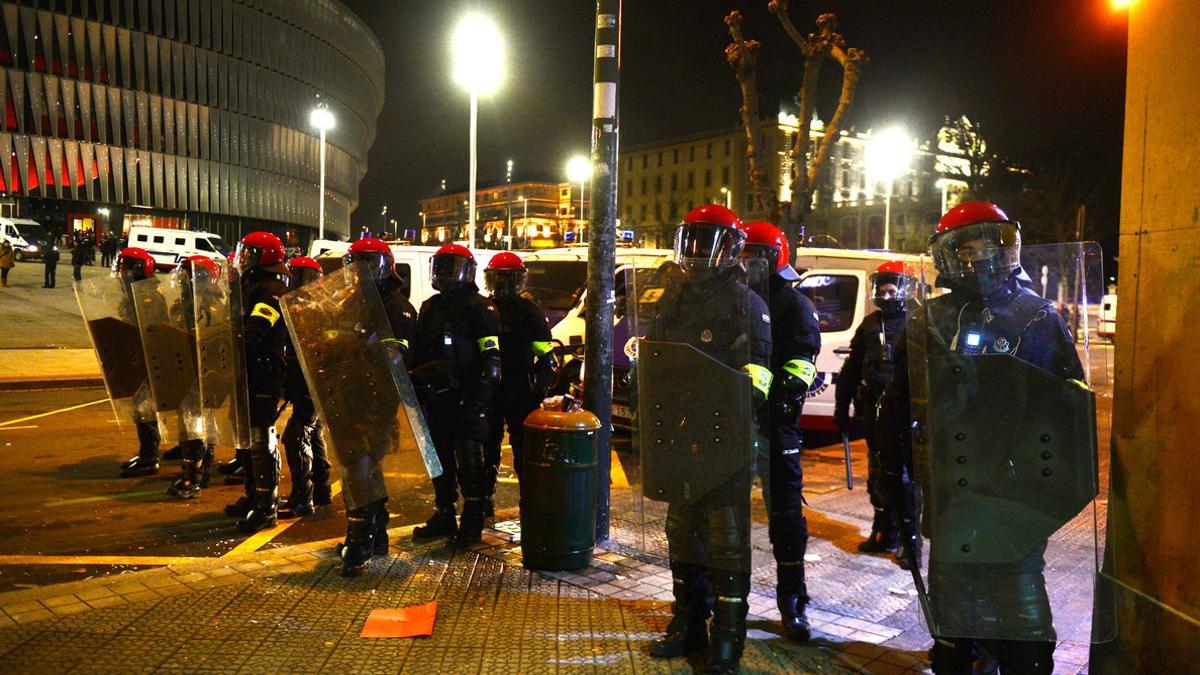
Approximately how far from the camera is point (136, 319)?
23.2ft

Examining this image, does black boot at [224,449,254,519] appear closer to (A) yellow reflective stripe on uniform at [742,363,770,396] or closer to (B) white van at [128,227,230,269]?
(A) yellow reflective stripe on uniform at [742,363,770,396]

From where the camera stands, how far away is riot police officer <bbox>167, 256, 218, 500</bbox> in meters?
6.43

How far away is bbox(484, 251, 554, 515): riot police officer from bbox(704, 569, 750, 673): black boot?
2.99 meters

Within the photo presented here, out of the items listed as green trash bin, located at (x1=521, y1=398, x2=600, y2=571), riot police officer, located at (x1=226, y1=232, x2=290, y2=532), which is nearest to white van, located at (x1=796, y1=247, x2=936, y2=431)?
green trash bin, located at (x1=521, y1=398, x2=600, y2=571)

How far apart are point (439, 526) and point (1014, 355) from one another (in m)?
4.01

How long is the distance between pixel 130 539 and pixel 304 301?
2622 mm

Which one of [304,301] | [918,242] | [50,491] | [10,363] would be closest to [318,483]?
[50,491]

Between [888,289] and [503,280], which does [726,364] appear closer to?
[503,280]

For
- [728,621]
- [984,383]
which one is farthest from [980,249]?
[728,621]

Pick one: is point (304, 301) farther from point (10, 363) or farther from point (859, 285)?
point (10, 363)

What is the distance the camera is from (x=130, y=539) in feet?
20.2

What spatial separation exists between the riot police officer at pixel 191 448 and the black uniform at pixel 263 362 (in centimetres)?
35

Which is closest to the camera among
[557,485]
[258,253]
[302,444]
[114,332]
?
[557,485]

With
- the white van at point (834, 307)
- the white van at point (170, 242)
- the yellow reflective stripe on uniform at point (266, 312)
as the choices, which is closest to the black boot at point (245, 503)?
the yellow reflective stripe on uniform at point (266, 312)
